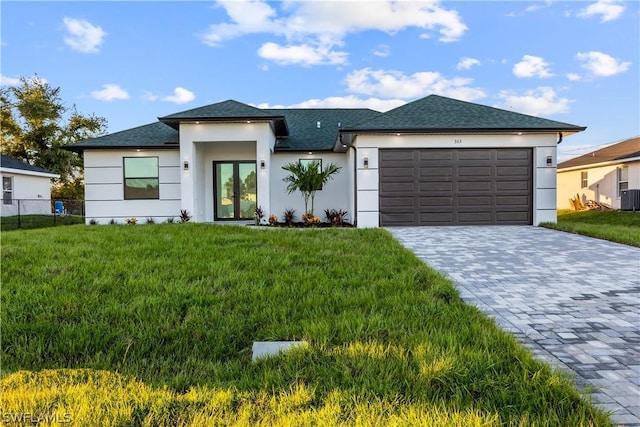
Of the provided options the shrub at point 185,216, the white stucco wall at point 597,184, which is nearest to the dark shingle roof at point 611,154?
the white stucco wall at point 597,184

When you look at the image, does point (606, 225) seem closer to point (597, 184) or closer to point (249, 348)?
point (597, 184)

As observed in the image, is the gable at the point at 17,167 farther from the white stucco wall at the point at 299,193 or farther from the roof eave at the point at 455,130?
the roof eave at the point at 455,130

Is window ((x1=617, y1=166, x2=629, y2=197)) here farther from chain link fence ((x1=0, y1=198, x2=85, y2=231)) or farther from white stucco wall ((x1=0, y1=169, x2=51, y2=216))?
white stucco wall ((x1=0, y1=169, x2=51, y2=216))

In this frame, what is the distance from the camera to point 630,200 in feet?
56.3

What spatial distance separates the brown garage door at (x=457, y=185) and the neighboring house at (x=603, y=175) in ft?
35.4

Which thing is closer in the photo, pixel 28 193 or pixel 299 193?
pixel 299 193

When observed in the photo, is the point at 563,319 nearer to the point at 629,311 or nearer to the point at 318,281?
the point at 629,311

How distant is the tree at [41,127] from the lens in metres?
26.1

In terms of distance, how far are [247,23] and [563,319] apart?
501 inches

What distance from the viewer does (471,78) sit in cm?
1833

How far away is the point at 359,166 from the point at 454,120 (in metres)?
3.25

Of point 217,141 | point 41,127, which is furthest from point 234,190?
point 41,127

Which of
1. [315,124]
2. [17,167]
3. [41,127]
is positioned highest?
[41,127]

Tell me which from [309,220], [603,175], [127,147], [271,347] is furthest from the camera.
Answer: [603,175]
